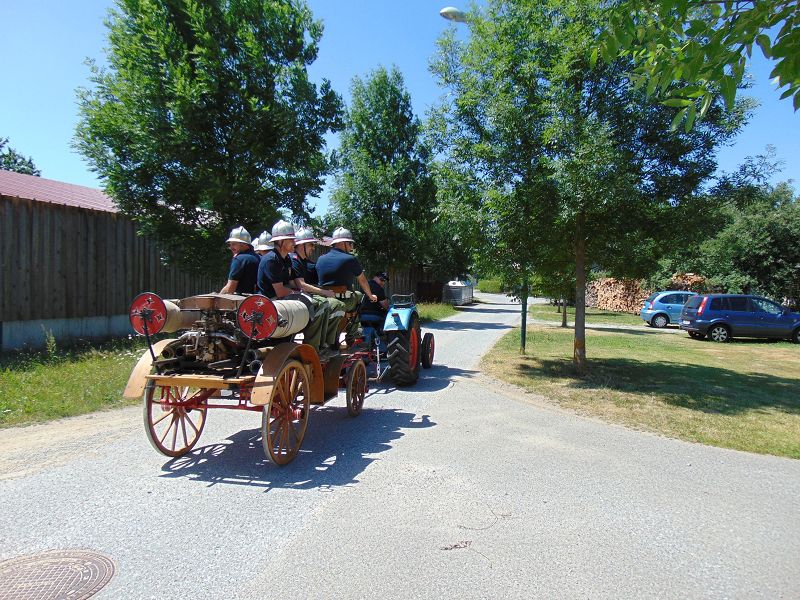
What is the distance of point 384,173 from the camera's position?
798 inches

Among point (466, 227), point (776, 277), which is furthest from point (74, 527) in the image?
point (776, 277)

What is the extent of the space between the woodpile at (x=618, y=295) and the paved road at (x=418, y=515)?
29.4m

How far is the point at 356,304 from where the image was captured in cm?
759

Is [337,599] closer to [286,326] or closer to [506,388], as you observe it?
[286,326]

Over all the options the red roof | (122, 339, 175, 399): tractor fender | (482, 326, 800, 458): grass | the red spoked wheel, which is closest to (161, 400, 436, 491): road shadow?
(122, 339, 175, 399): tractor fender

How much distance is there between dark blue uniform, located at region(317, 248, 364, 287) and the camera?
22.5 ft

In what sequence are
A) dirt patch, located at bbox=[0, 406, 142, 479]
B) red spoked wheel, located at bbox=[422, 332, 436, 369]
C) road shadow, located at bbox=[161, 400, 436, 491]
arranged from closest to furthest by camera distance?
road shadow, located at bbox=[161, 400, 436, 491]
dirt patch, located at bbox=[0, 406, 142, 479]
red spoked wheel, located at bbox=[422, 332, 436, 369]

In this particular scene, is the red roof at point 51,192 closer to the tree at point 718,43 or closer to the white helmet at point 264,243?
the white helmet at point 264,243

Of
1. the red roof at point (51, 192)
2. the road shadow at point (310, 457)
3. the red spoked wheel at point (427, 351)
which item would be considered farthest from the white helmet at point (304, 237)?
the red roof at point (51, 192)

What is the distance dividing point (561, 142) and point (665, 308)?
18.2m

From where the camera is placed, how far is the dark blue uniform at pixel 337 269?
6.84 meters

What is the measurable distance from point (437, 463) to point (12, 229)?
9.91 meters

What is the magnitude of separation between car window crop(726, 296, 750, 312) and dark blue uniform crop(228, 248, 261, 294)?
18701 mm

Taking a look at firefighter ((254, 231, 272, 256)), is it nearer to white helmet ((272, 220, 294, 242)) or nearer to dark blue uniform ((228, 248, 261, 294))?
dark blue uniform ((228, 248, 261, 294))
